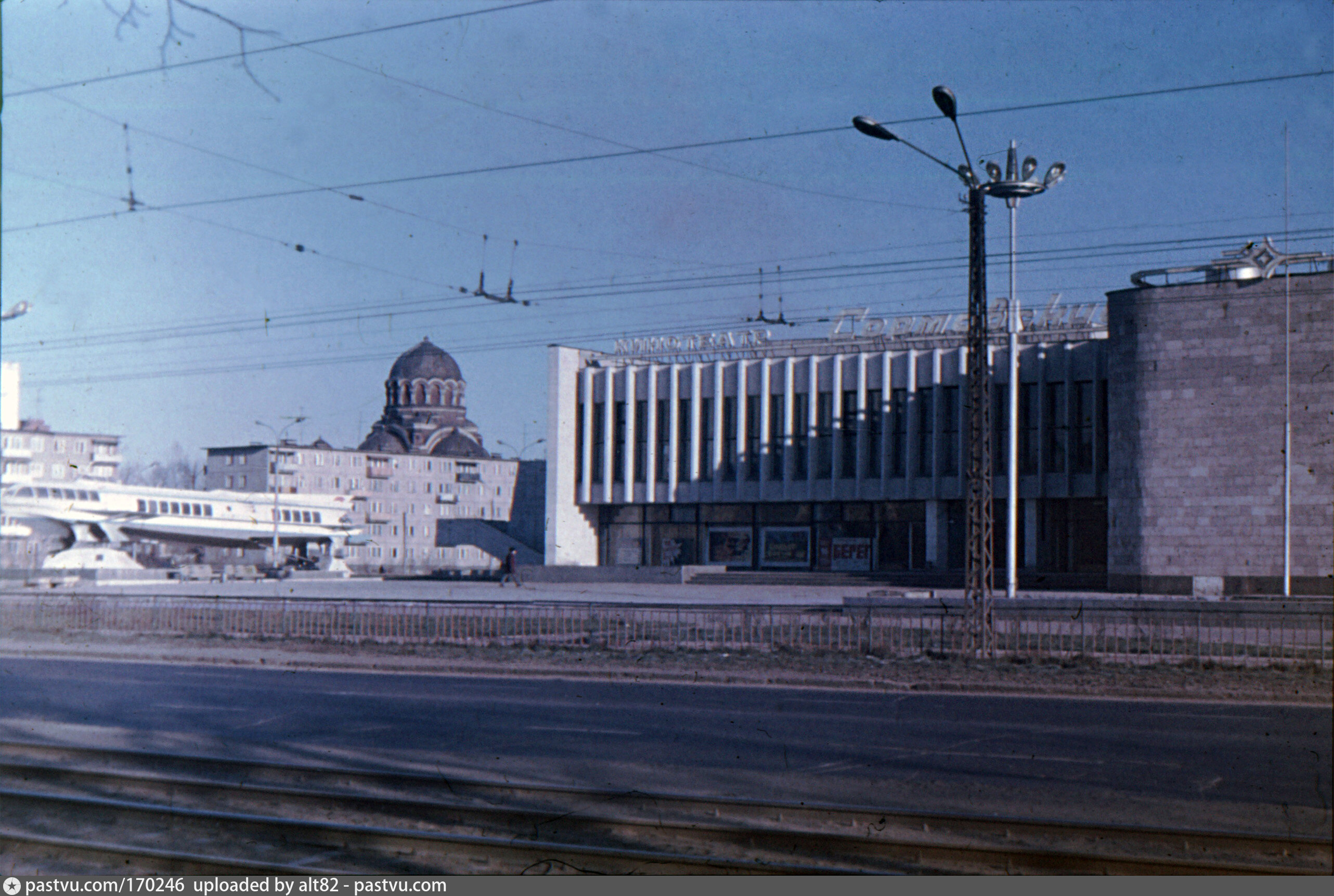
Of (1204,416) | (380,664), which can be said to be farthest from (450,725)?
(1204,416)

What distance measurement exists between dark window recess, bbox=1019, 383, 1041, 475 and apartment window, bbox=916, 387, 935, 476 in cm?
404

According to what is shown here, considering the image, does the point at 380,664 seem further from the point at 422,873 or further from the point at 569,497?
the point at 569,497

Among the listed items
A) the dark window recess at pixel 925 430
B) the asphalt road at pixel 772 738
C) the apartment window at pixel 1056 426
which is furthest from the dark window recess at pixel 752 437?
the asphalt road at pixel 772 738

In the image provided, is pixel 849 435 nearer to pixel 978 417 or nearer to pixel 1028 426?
pixel 1028 426

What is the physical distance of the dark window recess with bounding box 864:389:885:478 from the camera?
55.2 m

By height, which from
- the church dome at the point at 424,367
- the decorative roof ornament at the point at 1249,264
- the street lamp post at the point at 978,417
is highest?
the church dome at the point at 424,367

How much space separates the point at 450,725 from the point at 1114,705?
356 inches

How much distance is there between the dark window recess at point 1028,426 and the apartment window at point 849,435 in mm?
7853

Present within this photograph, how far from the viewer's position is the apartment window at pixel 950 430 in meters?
52.8

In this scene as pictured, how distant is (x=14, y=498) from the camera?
5225 cm

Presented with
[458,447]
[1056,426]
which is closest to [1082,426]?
[1056,426]

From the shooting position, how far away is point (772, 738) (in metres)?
13.0

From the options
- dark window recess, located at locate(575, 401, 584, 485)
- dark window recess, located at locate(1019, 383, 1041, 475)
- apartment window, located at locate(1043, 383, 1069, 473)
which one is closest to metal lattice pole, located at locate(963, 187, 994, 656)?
apartment window, located at locate(1043, 383, 1069, 473)

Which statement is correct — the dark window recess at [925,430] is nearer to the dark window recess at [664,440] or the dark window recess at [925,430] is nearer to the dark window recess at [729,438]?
the dark window recess at [729,438]
